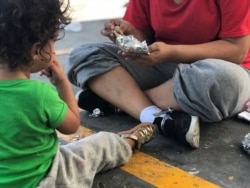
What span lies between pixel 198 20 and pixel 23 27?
0.90 m

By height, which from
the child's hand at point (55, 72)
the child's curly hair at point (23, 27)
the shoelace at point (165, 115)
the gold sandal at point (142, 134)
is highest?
the child's curly hair at point (23, 27)

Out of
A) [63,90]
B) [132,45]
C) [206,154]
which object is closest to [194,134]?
[206,154]

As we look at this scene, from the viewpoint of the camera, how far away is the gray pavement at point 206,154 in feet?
5.49

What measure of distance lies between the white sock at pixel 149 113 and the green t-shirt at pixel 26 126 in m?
0.65

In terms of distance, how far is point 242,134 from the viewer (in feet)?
6.53

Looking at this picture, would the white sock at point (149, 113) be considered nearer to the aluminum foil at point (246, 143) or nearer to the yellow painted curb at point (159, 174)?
the yellow painted curb at point (159, 174)

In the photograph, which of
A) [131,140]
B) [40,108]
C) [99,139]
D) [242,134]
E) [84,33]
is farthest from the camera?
[84,33]

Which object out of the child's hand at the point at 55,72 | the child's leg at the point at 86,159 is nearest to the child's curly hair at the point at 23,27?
the child's hand at the point at 55,72

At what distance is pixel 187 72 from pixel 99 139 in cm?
44

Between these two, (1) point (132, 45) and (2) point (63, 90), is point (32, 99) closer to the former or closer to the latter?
(2) point (63, 90)

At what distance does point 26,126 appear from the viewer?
4.33ft

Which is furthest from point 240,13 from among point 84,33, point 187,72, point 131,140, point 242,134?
point 84,33

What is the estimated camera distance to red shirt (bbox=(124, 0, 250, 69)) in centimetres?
193

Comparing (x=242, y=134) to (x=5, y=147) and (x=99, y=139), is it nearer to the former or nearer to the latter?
(x=99, y=139)
